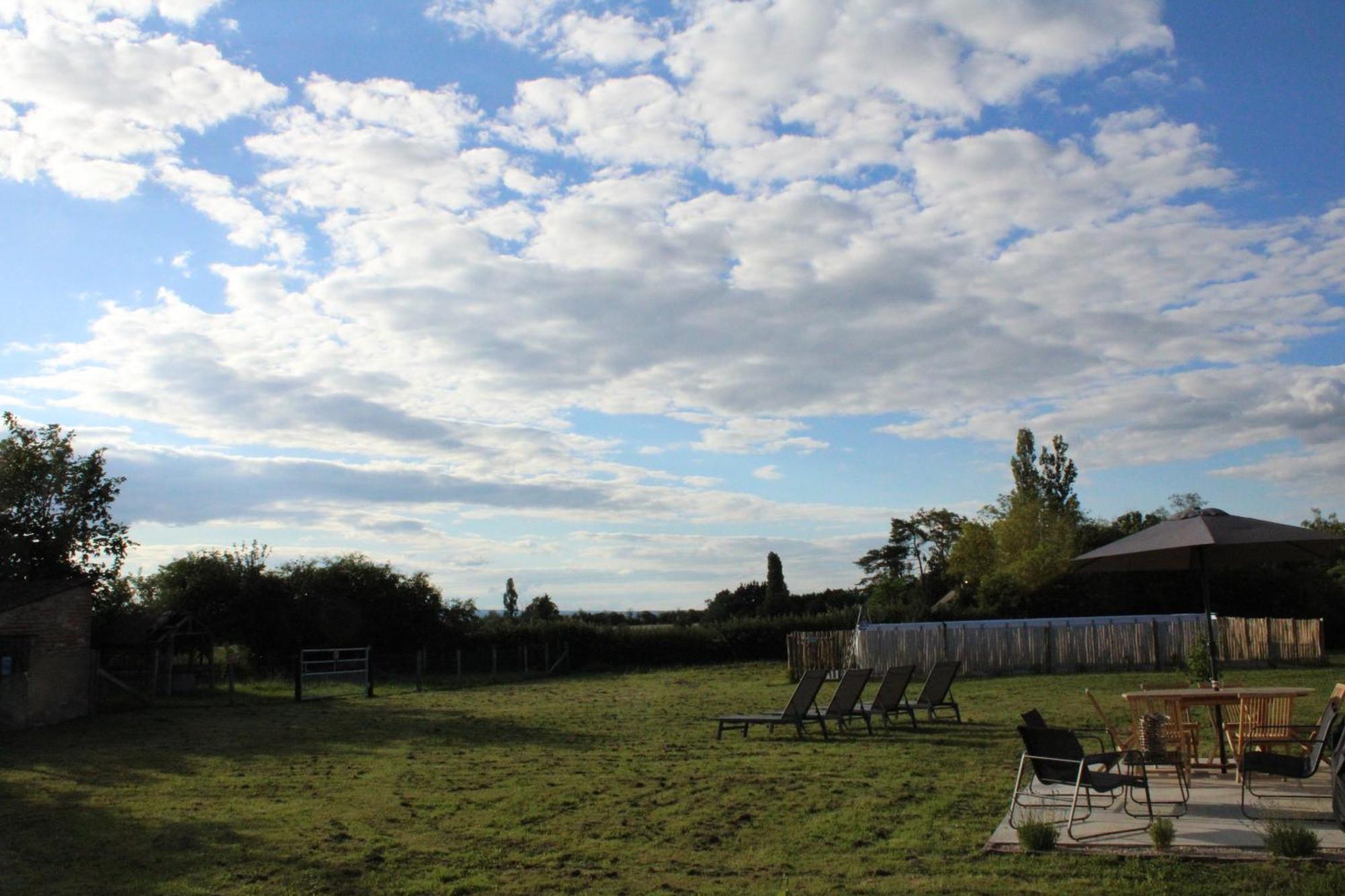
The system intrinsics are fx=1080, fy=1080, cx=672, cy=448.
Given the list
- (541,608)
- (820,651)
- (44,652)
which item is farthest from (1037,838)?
(541,608)

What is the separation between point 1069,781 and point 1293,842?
1.52 meters

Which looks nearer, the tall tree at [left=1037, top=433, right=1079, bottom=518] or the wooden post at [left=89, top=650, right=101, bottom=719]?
the wooden post at [left=89, top=650, right=101, bottom=719]

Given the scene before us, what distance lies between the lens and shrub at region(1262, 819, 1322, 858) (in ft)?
19.4

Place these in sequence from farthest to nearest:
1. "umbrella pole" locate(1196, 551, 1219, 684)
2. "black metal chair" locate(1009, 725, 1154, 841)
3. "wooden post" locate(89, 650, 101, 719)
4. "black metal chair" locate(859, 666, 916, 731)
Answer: "wooden post" locate(89, 650, 101, 719)
"black metal chair" locate(859, 666, 916, 731)
"umbrella pole" locate(1196, 551, 1219, 684)
"black metal chair" locate(1009, 725, 1154, 841)

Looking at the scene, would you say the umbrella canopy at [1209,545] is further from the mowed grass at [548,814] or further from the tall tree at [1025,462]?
the tall tree at [1025,462]

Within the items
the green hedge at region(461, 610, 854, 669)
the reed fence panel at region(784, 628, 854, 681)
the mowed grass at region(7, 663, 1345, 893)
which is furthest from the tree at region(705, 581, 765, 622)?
the mowed grass at region(7, 663, 1345, 893)

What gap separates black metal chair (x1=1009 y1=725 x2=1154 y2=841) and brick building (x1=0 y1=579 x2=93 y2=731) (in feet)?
62.6

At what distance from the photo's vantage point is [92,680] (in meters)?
22.5

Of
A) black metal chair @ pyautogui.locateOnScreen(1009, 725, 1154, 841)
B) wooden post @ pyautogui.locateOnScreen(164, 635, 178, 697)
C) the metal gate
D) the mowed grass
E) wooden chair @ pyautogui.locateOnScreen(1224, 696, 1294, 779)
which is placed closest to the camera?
the mowed grass

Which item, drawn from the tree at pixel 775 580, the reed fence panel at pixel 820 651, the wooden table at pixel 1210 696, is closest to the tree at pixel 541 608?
the tree at pixel 775 580

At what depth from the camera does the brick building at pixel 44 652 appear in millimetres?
20219

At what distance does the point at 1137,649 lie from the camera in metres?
25.6

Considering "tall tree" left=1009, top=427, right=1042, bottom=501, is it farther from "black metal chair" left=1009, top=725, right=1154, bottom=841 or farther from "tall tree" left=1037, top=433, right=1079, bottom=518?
"black metal chair" left=1009, top=725, right=1154, bottom=841

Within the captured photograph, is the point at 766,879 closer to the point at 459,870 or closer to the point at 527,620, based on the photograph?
the point at 459,870
